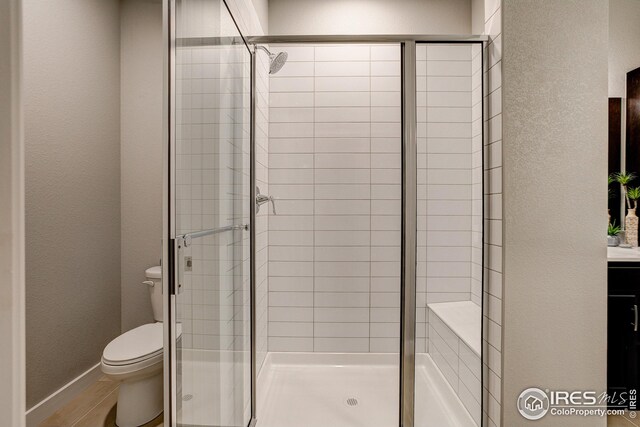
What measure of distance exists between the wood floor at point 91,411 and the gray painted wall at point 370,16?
2.75m

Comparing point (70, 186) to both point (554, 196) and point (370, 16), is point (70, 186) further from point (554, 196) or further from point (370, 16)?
point (554, 196)

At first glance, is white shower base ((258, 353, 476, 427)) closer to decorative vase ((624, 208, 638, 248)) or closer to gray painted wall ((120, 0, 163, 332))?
gray painted wall ((120, 0, 163, 332))

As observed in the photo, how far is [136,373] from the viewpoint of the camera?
1.74 metres

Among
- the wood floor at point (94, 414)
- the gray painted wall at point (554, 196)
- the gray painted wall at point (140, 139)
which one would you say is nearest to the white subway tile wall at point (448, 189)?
the gray painted wall at point (554, 196)

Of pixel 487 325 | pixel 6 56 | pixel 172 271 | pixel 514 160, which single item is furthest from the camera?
pixel 487 325

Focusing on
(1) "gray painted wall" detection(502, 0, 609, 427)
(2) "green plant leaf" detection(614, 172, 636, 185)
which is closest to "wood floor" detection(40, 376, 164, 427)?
(1) "gray painted wall" detection(502, 0, 609, 427)

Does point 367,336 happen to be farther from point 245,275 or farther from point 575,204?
point 575,204

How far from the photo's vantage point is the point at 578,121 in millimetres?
1529

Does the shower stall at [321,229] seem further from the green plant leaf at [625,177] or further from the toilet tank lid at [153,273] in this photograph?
the green plant leaf at [625,177]

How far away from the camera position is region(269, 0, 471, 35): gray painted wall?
268 cm

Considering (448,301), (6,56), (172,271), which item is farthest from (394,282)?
(6,56)

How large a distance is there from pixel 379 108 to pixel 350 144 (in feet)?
1.11

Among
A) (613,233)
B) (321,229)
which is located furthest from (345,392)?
(613,233)

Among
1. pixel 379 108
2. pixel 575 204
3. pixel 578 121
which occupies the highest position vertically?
pixel 379 108
